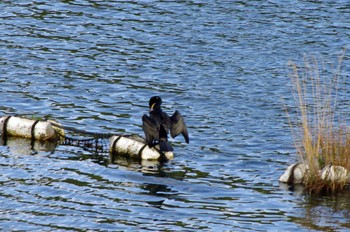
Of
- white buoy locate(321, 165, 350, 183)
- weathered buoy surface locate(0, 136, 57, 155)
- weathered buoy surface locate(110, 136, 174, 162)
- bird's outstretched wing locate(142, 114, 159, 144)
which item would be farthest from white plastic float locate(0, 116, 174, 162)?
white buoy locate(321, 165, 350, 183)

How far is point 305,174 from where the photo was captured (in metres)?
20.3

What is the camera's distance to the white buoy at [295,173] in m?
20.4

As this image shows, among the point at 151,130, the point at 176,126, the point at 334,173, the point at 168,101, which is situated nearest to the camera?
the point at 334,173

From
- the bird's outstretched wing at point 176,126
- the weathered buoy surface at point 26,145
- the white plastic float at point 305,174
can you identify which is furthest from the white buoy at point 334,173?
the weathered buoy surface at point 26,145

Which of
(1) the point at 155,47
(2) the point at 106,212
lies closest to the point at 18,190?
(2) the point at 106,212

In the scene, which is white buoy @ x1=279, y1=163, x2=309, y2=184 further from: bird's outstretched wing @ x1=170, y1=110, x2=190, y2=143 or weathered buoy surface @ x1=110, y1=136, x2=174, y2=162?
weathered buoy surface @ x1=110, y1=136, x2=174, y2=162

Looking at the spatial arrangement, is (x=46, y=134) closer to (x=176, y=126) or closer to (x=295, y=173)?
(x=176, y=126)

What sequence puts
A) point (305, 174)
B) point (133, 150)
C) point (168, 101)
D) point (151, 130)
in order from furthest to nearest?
point (168, 101) → point (133, 150) → point (151, 130) → point (305, 174)

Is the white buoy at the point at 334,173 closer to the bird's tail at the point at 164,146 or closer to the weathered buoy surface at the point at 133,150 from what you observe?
the bird's tail at the point at 164,146

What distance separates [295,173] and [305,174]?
0.90 feet

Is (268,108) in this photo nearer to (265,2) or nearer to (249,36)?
(249,36)

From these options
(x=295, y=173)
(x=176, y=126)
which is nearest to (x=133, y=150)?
(x=176, y=126)

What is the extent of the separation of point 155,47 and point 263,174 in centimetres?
1176

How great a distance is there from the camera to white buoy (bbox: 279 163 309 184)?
2039 cm
